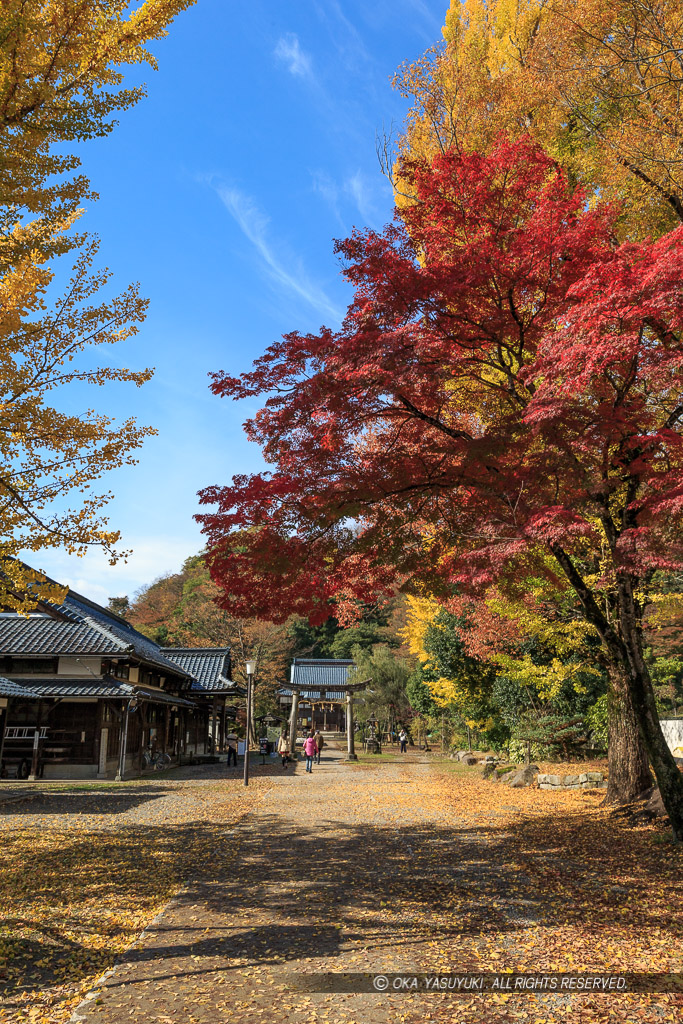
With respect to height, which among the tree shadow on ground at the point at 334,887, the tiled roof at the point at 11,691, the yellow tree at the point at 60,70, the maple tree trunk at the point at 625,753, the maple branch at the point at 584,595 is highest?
the yellow tree at the point at 60,70

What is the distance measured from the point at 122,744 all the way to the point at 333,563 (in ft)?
49.4

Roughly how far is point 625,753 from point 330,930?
27.8 feet

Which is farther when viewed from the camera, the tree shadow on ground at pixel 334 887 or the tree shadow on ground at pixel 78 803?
the tree shadow on ground at pixel 78 803

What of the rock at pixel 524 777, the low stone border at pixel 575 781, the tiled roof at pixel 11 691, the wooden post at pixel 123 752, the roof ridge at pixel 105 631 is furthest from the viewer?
the roof ridge at pixel 105 631

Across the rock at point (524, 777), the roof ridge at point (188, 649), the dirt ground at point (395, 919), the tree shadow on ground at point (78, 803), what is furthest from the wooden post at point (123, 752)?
the roof ridge at point (188, 649)

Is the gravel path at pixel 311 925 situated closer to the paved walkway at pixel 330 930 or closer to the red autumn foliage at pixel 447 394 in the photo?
the paved walkway at pixel 330 930

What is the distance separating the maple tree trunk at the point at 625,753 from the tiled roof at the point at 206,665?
2128 centimetres

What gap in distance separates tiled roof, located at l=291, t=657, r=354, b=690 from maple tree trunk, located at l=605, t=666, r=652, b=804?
112 ft

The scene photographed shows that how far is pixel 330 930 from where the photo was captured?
546 centimetres

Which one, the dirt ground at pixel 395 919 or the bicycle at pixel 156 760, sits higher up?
the dirt ground at pixel 395 919

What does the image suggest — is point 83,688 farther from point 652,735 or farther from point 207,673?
point 652,735

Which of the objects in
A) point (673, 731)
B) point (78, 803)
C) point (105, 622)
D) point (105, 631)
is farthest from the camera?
point (673, 731)

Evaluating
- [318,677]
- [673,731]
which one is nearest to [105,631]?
[673,731]

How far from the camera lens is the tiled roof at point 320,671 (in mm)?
45812
